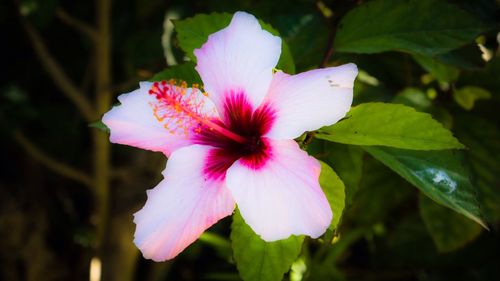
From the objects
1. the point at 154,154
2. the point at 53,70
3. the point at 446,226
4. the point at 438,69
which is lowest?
the point at 154,154

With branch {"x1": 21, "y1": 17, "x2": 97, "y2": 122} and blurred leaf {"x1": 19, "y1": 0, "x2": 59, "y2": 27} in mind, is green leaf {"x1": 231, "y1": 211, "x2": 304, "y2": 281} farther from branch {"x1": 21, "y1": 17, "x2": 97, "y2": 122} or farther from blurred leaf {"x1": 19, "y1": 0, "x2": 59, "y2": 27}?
branch {"x1": 21, "y1": 17, "x2": 97, "y2": 122}

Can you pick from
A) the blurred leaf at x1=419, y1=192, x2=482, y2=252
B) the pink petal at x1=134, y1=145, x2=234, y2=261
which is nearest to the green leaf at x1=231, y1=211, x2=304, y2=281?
the pink petal at x1=134, y1=145, x2=234, y2=261

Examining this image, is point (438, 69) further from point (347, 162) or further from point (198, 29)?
point (198, 29)

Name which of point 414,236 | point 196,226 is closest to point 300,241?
point 196,226

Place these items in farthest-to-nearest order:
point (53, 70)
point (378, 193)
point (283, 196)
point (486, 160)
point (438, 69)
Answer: point (53, 70) < point (378, 193) < point (486, 160) < point (438, 69) < point (283, 196)

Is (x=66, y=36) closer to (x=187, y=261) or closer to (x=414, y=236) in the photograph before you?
(x=187, y=261)

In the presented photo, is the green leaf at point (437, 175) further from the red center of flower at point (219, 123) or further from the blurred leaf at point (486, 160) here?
the blurred leaf at point (486, 160)

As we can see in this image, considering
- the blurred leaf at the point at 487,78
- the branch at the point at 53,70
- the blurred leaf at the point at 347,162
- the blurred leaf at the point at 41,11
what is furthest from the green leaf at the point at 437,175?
the branch at the point at 53,70

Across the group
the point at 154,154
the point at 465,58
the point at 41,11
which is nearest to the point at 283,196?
the point at 465,58
